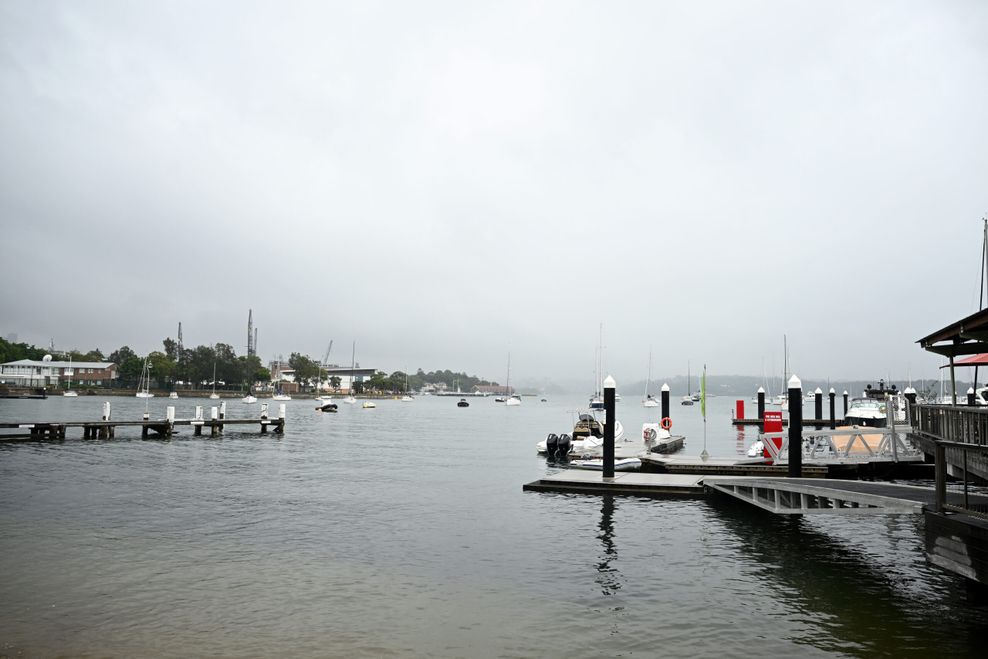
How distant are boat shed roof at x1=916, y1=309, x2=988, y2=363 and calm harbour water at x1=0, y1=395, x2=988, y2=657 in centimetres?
524

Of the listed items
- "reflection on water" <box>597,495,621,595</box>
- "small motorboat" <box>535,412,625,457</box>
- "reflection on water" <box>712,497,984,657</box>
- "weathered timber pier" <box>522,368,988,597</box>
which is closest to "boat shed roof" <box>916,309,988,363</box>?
"weathered timber pier" <box>522,368,988,597</box>

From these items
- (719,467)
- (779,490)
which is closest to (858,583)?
(779,490)

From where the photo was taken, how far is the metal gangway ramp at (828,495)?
51.2 feet

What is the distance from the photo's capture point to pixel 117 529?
20.2 m

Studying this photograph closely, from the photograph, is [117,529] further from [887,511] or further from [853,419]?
[853,419]

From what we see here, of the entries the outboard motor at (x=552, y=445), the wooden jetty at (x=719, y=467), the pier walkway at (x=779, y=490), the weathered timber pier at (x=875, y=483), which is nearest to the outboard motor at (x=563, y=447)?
the outboard motor at (x=552, y=445)

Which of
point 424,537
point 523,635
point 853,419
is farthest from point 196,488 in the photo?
point 853,419

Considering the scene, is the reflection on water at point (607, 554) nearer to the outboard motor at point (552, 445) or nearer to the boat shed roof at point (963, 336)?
the boat shed roof at point (963, 336)

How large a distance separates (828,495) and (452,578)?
9.78 meters

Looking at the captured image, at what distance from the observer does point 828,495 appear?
17406 mm

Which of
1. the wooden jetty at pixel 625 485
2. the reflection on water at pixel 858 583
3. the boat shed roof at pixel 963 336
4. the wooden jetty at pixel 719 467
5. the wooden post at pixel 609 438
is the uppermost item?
the boat shed roof at pixel 963 336

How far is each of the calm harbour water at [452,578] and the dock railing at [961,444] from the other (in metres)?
2.16

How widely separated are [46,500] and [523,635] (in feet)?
71.6

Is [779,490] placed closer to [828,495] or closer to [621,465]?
[828,495]
